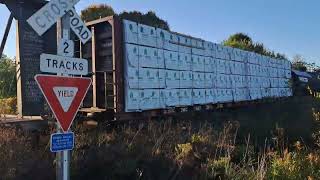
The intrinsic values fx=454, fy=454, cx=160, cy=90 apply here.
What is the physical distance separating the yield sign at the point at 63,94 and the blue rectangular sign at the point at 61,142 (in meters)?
0.09

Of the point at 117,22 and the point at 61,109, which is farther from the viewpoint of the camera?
the point at 117,22

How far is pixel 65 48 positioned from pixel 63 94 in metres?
0.60

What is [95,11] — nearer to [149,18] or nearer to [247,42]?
[149,18]

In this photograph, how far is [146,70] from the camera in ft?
39.4

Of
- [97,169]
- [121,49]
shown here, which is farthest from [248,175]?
[121,49]

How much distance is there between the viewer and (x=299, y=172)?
812cm

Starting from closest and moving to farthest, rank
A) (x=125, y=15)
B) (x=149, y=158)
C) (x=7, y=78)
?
(x=149, y=158), (x=7, y=78), (x=125, y=15)

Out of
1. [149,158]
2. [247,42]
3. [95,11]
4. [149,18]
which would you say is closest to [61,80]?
[149,158]

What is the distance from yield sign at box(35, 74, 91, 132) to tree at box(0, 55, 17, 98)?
1753cm

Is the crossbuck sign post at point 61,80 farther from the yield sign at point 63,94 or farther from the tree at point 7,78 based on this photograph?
the tree at point 7,78

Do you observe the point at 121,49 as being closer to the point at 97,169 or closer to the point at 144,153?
the point at 144,153

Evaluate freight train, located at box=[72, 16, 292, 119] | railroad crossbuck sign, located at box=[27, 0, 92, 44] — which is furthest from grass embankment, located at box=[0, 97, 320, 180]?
railroad crossbuck sign, located at box=[27, 0, 92, 44]

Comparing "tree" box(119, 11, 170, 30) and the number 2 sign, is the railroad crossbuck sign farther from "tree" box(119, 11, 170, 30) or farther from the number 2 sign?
"tree" box(119, 11, 170, 30)

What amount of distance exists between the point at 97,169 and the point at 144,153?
3.85 feet
